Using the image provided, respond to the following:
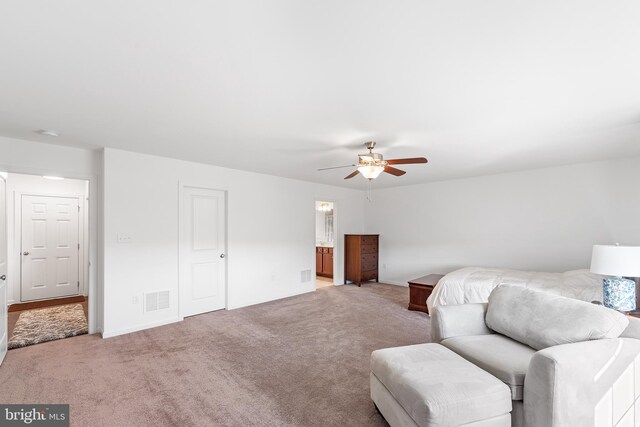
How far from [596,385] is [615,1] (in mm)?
1949

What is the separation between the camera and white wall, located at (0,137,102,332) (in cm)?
340

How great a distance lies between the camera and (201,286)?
15.6ft

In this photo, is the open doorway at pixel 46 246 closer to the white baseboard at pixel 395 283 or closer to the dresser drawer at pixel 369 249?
the dresser drawer at pixel 369 249

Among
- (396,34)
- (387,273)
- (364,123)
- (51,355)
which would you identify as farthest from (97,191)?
(387,273)

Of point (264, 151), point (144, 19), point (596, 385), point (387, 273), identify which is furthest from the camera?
point (387, 273)

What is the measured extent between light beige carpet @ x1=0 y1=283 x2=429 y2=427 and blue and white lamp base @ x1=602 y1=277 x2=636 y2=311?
1828 mm

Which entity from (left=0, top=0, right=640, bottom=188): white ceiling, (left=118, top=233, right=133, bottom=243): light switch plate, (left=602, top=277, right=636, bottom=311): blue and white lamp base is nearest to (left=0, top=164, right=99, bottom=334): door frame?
(left=118, top=233, right=133, bottom=243): light switch plate

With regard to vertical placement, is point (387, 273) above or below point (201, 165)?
below

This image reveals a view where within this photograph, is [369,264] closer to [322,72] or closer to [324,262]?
[324,262]

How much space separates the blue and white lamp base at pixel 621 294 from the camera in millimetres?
2703

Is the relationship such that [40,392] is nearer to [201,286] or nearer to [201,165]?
[201,286]

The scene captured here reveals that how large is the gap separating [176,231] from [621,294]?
5.11m

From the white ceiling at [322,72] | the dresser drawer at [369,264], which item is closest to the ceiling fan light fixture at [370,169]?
the white ceiling at [322,72]

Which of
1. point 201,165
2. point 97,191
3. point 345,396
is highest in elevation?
point 201,165
